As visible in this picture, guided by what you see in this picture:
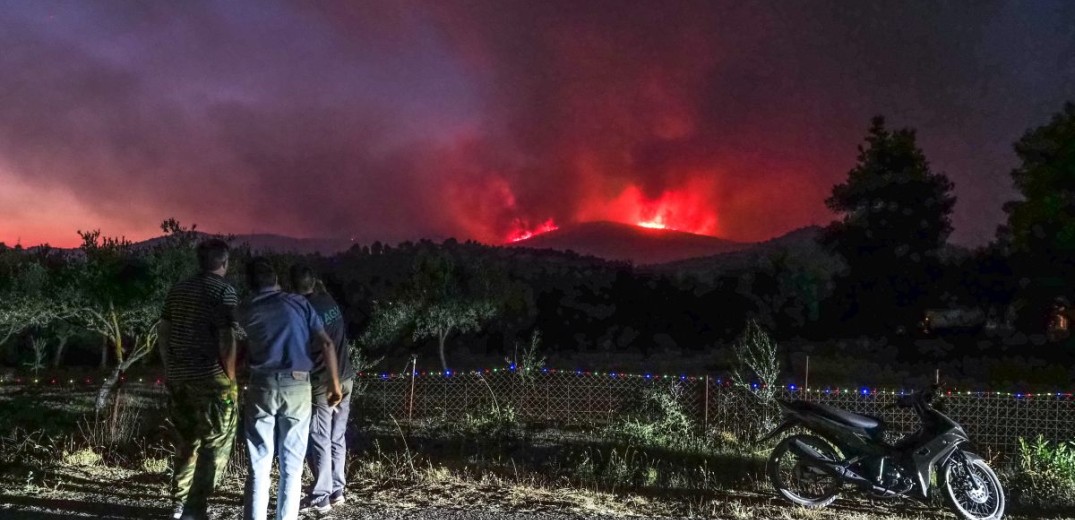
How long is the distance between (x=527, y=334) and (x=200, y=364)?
2376 centimetres

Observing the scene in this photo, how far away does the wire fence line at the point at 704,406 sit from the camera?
34.4ft

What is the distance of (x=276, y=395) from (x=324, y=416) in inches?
40.0

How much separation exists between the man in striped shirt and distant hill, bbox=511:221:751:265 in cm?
5325

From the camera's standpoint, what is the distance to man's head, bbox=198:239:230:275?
16.9ft

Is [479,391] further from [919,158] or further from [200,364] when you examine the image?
[919,158]

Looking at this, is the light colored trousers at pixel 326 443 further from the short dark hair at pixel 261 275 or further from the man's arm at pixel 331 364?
the short dark hair at pixel 261 275

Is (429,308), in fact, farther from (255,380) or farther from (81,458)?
(255,380)

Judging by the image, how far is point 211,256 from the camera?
5156 mm

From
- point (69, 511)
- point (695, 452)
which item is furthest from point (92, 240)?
point (695, 452)

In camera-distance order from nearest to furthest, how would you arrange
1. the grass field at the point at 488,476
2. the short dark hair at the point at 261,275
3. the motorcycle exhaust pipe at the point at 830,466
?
the short dark hair at the point at 261,275 → the grass field at the point at 488,476 → the motorcycle exhaust pipe at the point at 830,466

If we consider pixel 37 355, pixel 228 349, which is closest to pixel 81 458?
pixel 228 349

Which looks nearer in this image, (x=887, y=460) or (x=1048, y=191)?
(x=887, y=460)

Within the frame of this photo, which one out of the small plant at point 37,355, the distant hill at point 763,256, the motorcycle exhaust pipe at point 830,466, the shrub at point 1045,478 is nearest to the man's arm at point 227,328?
the motorcycle exhaust pipe at point 830,466

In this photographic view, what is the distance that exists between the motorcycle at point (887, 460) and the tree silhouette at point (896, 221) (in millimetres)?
22597
